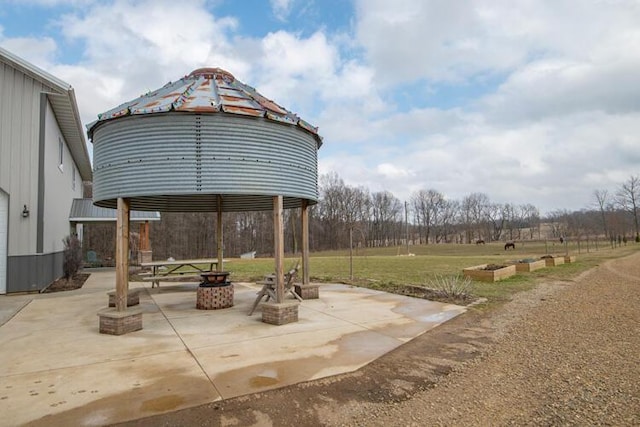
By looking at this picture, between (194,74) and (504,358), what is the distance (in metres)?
7.88

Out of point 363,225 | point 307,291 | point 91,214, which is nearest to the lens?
point 307,291

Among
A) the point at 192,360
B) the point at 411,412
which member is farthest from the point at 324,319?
the point at 411,412

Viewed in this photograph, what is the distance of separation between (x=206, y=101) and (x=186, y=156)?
1.08 metres

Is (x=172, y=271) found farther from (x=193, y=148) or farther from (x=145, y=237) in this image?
(x=193, y=148)

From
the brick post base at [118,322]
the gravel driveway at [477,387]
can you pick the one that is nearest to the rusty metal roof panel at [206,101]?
the brick post base at [118,322]

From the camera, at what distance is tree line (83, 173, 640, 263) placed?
4147cm

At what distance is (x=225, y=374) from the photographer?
4.41 meters

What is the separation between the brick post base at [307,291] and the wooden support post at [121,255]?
13.4 ft

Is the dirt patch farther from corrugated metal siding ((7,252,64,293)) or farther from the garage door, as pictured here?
the garage door

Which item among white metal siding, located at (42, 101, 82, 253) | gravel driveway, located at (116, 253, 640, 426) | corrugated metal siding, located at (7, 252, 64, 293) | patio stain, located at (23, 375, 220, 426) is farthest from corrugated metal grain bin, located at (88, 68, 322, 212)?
white metal siding, located at (42, 101, 82, 253)

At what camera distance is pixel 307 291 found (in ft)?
31.7

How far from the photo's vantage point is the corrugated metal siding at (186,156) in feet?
21.6

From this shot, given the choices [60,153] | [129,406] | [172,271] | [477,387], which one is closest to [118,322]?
[129,406]

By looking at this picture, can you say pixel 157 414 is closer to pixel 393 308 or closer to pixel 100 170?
pixel 100 170
